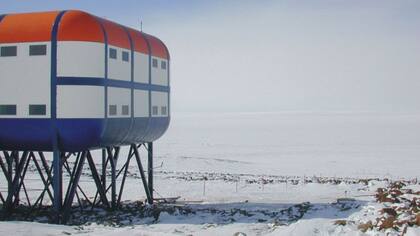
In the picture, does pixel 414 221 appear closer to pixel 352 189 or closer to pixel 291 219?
pixel 291 219

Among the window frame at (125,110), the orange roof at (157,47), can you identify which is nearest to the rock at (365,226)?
the window frame at (125,110)

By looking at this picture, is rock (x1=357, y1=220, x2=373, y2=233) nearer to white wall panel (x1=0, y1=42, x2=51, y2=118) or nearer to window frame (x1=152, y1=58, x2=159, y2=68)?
white wall panel (x1=0, y1=42, x2=51, y2=118)

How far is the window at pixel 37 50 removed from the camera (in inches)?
803

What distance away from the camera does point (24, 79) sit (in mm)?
20844

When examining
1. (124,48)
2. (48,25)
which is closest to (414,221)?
(124,48)

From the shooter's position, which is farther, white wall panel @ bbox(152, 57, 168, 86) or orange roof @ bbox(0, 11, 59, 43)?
white wall panel @ bbox(152, 57, 168, 86)

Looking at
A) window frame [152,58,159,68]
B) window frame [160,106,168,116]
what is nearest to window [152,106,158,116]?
window frame [160,106,168,116]

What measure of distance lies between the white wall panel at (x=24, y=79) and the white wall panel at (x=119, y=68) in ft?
8.03

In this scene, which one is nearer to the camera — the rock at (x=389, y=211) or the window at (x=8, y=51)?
the rock at (x=389, y=211)

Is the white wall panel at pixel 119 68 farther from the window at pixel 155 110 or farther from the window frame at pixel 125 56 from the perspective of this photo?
the window at pixel 155 110

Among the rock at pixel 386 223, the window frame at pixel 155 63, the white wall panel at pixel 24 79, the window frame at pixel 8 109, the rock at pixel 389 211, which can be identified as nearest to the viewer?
the rock at pixel 386 223

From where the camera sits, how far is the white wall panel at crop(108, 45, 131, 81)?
842 inches

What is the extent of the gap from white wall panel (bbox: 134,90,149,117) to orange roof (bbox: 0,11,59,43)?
495cm

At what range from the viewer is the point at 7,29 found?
21250 millimetres
